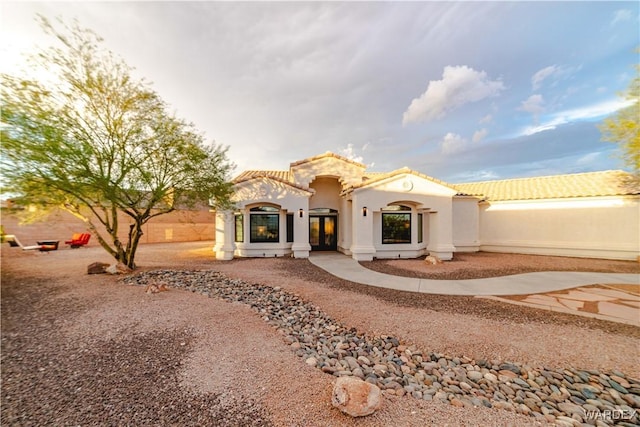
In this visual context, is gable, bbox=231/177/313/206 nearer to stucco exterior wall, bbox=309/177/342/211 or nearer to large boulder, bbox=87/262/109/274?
stucco exterior wall, bbox=309/177/342/211

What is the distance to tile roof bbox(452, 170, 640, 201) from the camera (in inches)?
535

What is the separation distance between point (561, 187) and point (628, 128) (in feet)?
24.7

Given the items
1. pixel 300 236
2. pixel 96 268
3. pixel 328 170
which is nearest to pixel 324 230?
pixel 300 236

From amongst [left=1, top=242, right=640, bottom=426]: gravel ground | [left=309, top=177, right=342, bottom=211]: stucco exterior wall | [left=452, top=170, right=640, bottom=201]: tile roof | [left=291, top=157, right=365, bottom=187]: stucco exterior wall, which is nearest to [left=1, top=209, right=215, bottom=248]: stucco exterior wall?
[left=291, top=157, right=365, bottom=187]: stucco exterior wall

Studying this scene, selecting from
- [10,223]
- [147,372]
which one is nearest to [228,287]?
[147,372]

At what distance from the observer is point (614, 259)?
13188 millimetres

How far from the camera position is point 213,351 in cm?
394

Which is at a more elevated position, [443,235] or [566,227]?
[566,227]

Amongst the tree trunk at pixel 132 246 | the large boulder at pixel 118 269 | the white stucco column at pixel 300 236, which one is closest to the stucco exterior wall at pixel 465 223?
the white stucco column at pixel 300 236

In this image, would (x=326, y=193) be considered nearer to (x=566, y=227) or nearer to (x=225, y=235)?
(x=225, y=235)

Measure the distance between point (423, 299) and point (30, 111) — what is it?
482 inches

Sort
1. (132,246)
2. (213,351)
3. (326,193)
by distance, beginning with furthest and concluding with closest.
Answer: (326,193) → (132,246) → (213,351)

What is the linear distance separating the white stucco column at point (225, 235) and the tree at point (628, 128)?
56.6 ft

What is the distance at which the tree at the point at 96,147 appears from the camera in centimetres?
667
